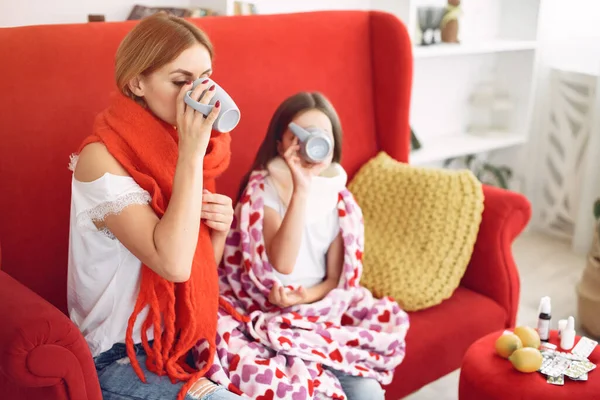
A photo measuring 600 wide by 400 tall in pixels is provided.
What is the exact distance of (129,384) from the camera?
133 centimetres

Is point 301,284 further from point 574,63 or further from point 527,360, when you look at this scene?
point 574,63

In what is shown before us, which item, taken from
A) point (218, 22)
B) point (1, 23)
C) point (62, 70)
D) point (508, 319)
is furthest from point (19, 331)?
point (508, 319)

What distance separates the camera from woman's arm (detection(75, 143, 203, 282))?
49.9 inches

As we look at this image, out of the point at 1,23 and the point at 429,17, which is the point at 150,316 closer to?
the point at 1,23

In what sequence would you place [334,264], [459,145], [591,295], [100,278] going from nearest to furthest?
[100,278], [334,264], [591,295], [459,145]

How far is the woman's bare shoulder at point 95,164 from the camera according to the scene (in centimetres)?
129

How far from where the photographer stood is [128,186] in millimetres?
1290

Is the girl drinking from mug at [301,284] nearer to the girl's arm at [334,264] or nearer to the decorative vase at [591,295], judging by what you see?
the girl's arm at [334,264]

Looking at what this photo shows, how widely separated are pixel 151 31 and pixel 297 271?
693 millimetres

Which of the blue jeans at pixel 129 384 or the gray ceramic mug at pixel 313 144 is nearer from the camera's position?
the blue jeans at pixel 129 384

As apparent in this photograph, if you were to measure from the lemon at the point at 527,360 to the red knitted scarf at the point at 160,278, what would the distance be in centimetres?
68

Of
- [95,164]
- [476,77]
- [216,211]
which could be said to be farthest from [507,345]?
[476,77]

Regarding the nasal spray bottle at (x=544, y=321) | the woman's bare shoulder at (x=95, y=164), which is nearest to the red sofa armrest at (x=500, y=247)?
the nasal spray bottle at (x=544, y=321)

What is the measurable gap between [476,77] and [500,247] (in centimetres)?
166
